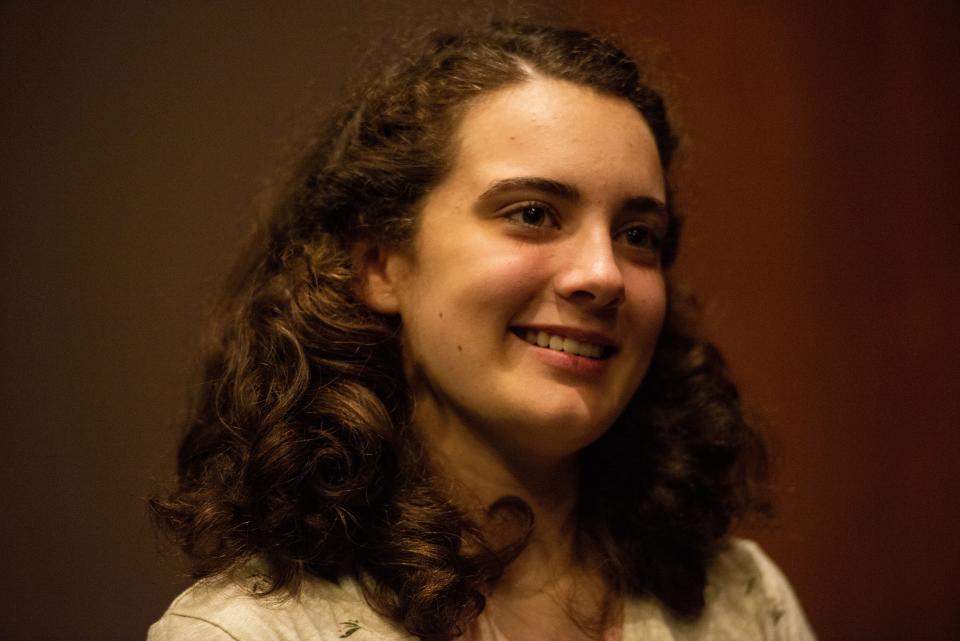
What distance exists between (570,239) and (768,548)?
953 mm

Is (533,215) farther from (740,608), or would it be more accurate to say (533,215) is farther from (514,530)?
(740,608)

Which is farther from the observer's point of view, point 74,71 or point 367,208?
point 74,71

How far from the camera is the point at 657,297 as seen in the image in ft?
3.75

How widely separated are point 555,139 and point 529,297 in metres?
0.20

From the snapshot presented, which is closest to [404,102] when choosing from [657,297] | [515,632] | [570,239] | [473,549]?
[570,239]

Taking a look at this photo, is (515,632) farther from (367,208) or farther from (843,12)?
(843,12)

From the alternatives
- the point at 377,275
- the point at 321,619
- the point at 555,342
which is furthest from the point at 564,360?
the point at 321,619

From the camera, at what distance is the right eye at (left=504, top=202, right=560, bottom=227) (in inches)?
41.4

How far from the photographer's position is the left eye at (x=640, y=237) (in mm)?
1141

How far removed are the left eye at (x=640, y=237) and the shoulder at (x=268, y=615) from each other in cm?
55

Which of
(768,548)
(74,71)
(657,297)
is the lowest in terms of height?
(768,548)

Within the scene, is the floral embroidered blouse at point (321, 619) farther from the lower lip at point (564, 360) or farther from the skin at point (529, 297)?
the lower lip at point (564, 360)

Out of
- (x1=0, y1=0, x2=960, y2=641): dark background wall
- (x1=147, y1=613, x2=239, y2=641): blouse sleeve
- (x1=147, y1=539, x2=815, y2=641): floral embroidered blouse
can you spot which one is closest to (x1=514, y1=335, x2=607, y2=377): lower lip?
(x1=147, y1=539, x2=815, y2=641): floral embroidered blouse

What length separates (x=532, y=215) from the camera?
1.05 metres
